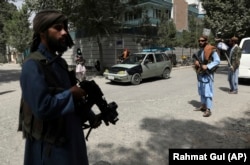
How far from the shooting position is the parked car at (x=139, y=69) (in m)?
12.8

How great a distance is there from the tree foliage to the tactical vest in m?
15.5

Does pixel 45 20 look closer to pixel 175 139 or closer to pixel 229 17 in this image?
pixel 175 139

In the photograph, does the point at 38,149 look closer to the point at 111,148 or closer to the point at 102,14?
the point at 111,148

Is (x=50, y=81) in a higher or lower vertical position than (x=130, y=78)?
higher

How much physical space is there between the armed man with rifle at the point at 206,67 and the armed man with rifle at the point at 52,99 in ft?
16.2

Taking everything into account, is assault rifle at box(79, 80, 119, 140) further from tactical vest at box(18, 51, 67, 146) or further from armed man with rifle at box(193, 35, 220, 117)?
armed man with rifle at box(193, 35, 220, 117)

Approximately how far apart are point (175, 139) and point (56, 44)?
3.84 metres

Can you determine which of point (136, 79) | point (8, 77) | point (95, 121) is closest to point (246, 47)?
point (136, 79)

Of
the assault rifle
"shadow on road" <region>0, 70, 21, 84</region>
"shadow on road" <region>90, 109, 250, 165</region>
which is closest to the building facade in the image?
"shadow on road" <region>0, 70, 21, 84</region>

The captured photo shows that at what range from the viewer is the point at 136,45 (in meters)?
24.4

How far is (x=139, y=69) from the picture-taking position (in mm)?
13234

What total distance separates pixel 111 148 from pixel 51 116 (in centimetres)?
325

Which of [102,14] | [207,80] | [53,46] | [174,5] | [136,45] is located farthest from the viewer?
[174,5]

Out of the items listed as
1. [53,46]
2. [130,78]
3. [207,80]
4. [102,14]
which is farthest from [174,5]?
[53,46]
